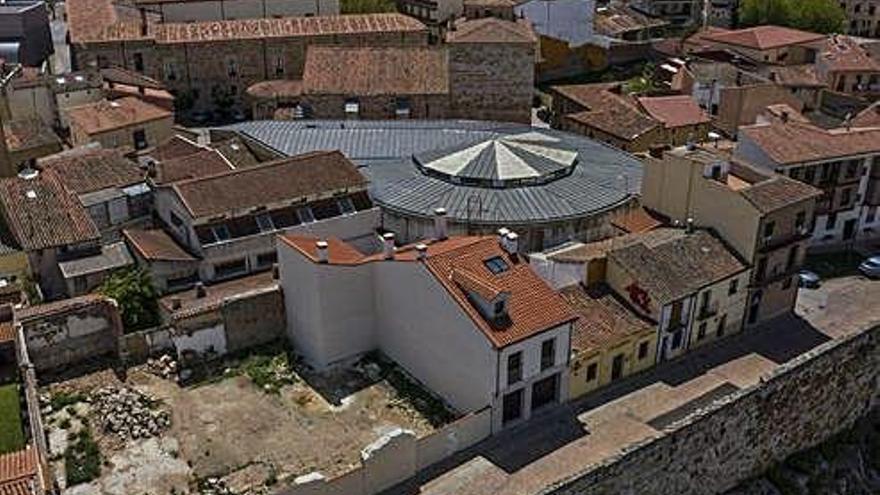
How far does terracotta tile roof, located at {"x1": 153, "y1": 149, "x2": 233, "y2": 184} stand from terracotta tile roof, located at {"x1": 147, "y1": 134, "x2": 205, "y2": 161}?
4.51ft

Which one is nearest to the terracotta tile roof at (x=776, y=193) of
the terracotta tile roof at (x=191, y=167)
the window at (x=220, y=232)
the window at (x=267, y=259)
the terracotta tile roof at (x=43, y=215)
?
the window at (x=267, y=259)

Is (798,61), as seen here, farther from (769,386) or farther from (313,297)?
(313,297)

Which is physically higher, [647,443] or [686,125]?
[686,125]

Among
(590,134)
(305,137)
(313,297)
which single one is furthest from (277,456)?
(590,134)

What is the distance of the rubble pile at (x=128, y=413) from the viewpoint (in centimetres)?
4103

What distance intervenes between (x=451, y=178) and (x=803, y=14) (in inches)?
2717

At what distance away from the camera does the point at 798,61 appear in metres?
90.9

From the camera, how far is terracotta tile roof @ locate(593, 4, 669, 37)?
102 metres

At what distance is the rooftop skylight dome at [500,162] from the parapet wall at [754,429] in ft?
56.2

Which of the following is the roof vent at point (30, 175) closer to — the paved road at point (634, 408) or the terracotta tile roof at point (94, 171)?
the terracotta tile roof at point (94, 171)

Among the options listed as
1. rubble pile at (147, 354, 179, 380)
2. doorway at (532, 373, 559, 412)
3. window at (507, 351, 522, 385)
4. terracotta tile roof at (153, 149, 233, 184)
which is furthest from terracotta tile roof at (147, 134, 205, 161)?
doorway at (532, 373, 559, 412)

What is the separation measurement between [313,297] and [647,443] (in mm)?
16389

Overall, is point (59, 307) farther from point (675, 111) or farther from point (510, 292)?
point (675, 111)

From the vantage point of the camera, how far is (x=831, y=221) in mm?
57812
